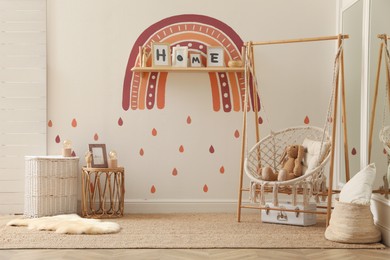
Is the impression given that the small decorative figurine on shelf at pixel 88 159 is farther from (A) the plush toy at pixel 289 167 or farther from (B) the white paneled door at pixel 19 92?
(A) the plush toy at pixel 289 167

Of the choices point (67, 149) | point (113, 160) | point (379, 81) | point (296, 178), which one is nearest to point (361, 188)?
point (296, 178)

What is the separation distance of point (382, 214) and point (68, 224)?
7.33 ft

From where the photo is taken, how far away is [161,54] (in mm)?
5426

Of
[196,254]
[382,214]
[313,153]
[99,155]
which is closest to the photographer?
[196,254]

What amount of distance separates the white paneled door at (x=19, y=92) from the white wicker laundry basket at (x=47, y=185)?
317 millimetres

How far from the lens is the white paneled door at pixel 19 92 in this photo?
5465mm

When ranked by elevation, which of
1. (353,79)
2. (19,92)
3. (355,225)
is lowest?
(355,225)

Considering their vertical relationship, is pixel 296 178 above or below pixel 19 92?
below

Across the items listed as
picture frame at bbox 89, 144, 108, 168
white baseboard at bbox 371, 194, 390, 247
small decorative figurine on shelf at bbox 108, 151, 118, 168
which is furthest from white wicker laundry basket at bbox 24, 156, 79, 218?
white baseboard at bbox 371, 194, 390, 247

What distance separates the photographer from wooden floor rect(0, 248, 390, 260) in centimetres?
371

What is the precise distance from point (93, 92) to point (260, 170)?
166 centimetres

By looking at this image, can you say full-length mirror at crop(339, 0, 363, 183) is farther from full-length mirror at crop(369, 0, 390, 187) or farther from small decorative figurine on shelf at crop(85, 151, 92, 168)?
small decorative figurine on shelf at crop(85, 151, 92, 168)

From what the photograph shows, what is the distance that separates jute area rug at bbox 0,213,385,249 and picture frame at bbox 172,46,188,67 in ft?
4.39

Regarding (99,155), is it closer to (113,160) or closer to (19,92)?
(113,160)
